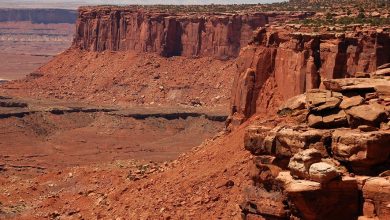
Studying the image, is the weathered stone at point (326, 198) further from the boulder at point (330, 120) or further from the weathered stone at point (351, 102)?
the weathered stone at point (351, 102)

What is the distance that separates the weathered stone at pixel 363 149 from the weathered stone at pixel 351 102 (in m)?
1.39

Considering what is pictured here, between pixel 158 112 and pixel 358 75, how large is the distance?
86.0 meters

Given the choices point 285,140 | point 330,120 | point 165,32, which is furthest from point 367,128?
point 165,32

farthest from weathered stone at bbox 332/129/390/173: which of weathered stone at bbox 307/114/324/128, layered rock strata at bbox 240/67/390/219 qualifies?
weathered stone at bbox 307/114/324/128

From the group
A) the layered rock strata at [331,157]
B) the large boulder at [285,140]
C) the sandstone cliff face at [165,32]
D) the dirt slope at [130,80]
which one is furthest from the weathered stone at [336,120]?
the sandstone cliff face at [165,32]

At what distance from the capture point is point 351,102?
25062 millimetres

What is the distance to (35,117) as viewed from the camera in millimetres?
115375

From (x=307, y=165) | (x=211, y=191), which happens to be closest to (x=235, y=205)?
(x=211, y=191)

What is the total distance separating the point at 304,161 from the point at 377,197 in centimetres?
193

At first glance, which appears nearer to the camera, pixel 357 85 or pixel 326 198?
pixel 326 198

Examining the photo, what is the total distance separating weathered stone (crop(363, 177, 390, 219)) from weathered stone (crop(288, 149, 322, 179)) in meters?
1.37

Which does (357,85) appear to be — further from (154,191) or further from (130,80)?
(130,80)

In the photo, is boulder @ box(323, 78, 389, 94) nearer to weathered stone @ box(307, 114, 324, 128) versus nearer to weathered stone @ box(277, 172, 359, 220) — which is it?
weathered stone @ box(307, 114, 324, 128)

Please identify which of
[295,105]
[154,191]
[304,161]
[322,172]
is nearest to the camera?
[322,172]
